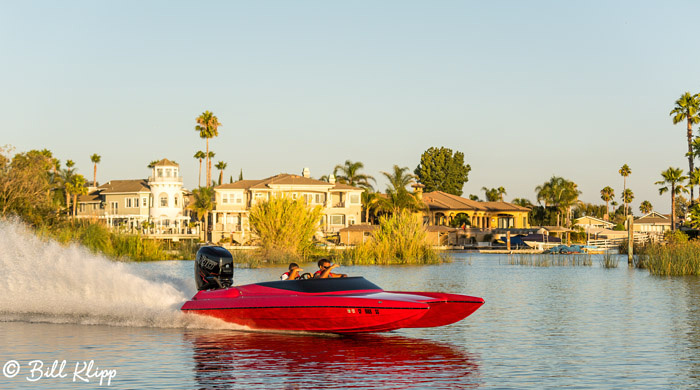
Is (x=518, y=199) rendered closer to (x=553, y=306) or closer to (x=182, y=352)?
(x=553, y=306)

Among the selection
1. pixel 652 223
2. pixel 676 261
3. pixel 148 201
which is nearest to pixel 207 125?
pixel 148 201

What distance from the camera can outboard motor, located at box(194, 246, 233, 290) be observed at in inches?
919

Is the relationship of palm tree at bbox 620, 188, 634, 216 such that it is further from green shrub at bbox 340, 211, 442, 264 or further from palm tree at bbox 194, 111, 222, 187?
green shrub at bbox 340, 211, 442, 264

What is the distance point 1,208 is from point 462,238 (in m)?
68.9

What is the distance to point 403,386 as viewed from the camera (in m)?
15.7

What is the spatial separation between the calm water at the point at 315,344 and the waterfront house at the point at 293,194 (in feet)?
223

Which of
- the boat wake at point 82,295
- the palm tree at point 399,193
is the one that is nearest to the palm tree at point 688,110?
the palm tree at point 399,193

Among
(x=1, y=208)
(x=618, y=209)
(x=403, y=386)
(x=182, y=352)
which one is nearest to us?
(x=403, y=386)

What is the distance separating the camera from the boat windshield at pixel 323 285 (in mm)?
21422

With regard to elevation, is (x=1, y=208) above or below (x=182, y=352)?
above

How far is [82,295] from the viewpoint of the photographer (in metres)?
26.1

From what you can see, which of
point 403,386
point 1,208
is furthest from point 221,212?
point 403,386
